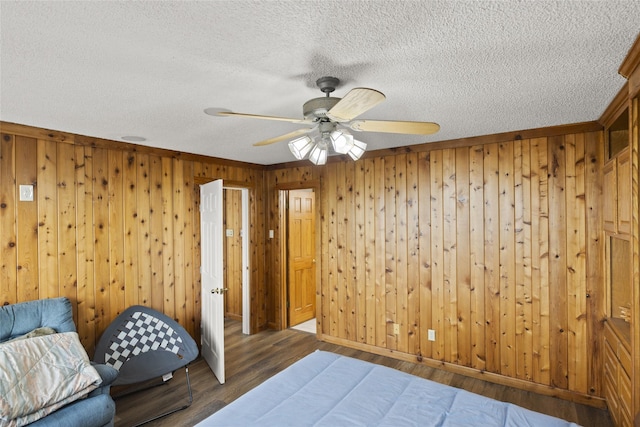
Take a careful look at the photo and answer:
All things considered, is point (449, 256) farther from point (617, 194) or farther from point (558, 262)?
point (617, 194)

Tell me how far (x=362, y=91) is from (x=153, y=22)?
877mm

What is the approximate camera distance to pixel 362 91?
53.6 inches

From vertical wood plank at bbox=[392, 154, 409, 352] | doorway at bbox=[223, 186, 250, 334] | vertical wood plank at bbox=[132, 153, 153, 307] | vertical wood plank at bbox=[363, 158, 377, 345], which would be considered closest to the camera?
vertical wood plank at bbox=[132, 153, 153, 307]

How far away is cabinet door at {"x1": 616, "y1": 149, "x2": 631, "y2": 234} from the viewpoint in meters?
2.16

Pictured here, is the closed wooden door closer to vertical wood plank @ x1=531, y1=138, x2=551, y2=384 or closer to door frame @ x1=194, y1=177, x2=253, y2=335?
door frame @ x1=194, y1=177, x2=253, y2=335

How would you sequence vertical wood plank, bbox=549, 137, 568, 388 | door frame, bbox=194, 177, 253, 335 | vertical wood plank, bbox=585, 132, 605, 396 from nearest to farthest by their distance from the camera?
vertical wood plank, bbox=585, 132, 605, 396, vertical wood plank, bbox=549, 137, 568, 388, door frame, bbox=194, 177, 253, 335

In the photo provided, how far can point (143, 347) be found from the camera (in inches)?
122

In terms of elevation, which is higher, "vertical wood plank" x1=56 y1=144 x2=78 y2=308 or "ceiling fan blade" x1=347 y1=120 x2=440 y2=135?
"ceiling fan blade" x1=347 y1=120 x2=440 y2=135

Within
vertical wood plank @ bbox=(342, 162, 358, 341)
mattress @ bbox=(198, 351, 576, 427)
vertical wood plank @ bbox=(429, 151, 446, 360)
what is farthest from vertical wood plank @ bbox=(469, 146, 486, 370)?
mattress @ bbox=(198, 351, 576, 427)

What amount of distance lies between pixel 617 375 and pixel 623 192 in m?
1.31

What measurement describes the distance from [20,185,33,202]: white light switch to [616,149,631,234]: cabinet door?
4435mm

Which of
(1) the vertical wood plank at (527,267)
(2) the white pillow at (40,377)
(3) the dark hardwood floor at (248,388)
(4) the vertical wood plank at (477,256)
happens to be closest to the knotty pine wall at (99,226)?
(3) the dark hardwood floor at (248,388)

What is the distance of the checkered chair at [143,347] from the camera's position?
2.86 metres

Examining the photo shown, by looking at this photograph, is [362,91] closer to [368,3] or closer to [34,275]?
[368,3]
